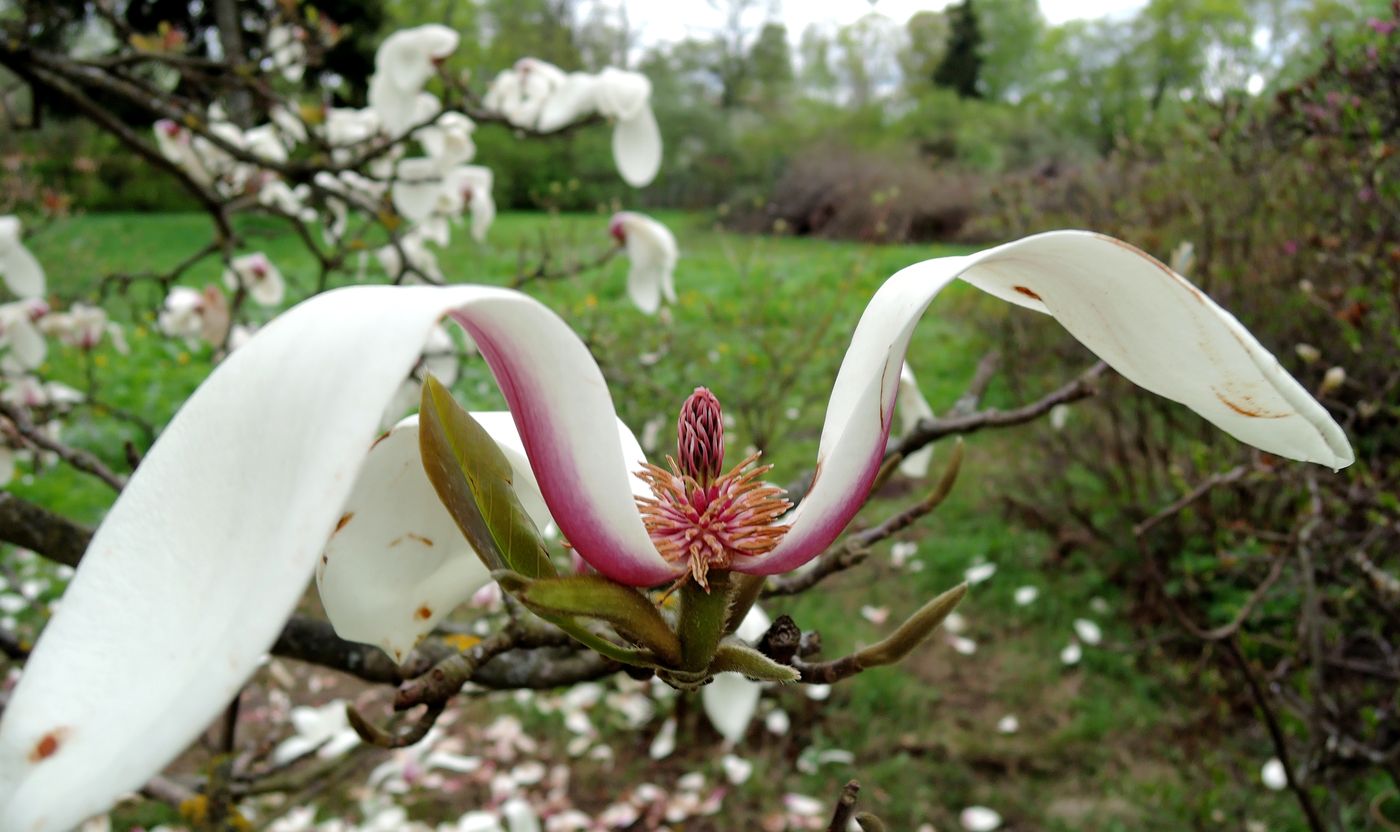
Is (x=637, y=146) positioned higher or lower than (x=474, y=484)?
lower

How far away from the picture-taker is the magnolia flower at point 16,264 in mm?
1627

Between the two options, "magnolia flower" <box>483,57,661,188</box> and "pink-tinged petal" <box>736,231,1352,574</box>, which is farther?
"magnolia flower" <box>483,57,661,188</box>

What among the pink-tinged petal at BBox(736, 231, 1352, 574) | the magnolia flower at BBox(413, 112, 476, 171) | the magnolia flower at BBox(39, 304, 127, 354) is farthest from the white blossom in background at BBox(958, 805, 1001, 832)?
the magnolia flower at BBox(39, 304, 127, 354)

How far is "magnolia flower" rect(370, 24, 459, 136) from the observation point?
5.84 ft

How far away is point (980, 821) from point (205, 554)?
2161 mm

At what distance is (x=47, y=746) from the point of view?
221mm

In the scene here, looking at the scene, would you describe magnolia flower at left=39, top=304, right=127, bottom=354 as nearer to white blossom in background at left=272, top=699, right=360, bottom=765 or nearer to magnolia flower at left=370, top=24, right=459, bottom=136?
magnolia flower at left=370, top=24, right=459, bottom=136

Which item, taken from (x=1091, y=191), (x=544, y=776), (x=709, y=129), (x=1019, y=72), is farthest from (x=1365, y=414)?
(x=1019, y=72)

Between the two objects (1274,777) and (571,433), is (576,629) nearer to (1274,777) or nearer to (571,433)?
(571,433)

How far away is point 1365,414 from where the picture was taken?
1507mm

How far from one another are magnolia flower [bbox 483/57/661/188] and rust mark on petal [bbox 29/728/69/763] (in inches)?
52.1

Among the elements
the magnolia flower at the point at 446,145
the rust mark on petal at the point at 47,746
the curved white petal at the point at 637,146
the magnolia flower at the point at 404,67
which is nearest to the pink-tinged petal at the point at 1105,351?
A: the rust mark on petal at the point at 47,746

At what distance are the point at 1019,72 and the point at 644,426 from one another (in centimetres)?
1980

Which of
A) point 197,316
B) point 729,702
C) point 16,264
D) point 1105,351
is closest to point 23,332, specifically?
point 16,264
